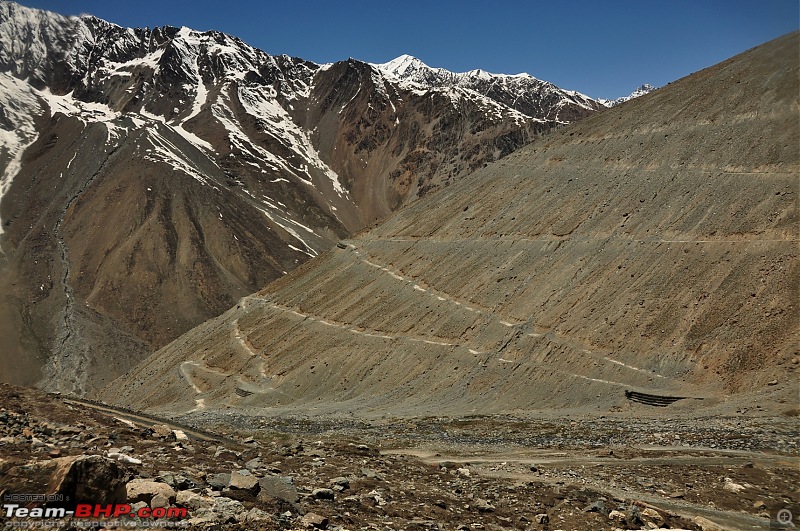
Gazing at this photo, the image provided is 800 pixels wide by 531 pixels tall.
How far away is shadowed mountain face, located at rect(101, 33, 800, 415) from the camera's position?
33781mm

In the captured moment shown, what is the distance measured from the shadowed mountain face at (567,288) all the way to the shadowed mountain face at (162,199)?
5124cm

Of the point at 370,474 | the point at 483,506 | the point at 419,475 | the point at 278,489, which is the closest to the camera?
the point at 278,489

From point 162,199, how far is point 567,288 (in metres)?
115

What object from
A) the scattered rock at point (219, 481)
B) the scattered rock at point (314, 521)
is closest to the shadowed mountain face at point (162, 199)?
the scattered rock at point (219, 481)

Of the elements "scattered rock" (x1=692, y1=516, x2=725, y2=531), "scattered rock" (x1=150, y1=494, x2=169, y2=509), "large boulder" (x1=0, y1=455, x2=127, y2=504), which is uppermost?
"large boulder" (x1=0, y1=455, x2=127, y2=504)

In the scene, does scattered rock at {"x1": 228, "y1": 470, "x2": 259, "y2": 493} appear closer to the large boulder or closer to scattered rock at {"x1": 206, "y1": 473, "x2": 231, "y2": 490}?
scattered rock at {"x1": 206, "y1": 473, "x2": 231, "y2": 490}

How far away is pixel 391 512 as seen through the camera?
1258 cm

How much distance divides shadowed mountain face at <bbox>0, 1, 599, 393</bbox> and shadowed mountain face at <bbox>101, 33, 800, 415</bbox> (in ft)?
168

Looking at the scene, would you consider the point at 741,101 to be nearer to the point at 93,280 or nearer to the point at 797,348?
the point at 797,348

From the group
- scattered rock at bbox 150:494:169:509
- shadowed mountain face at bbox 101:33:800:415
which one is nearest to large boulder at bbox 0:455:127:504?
scattered rock at bbox 150:494:169:509

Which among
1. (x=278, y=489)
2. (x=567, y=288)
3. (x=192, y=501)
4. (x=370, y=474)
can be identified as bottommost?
(x=370, y=474)

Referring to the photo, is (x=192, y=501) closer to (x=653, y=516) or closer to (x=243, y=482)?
(x=243, y=482)

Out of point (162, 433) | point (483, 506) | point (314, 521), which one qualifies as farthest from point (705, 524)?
point (162, 433)

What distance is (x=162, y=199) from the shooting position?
13762cm
